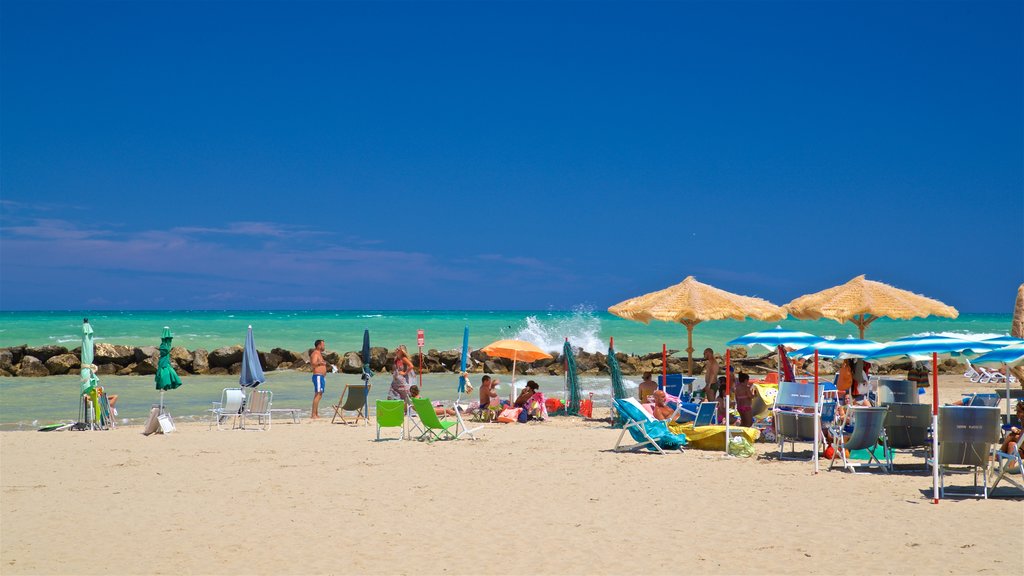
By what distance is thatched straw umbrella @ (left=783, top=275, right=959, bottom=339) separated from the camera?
14.5 m

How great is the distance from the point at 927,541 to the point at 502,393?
15383 millimetres

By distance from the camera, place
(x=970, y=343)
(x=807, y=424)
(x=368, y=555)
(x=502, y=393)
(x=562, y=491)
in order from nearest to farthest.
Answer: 1. (x=368, y=555)
2. (x=970, y=343)
3. (x=562, y=491)
4. (x=807, y=424)
5. (x=502, y=393)

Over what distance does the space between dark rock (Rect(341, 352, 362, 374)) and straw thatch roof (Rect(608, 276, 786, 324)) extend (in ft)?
48.6

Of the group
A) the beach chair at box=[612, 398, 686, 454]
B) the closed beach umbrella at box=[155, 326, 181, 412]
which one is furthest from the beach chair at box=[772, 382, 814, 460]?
the closed beach umbrella at box=[155, 326, 181, 412]

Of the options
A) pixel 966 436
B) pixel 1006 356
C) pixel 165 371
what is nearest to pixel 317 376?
pixel 165 371

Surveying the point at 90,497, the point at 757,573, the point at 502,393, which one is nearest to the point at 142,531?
the point at 90,497

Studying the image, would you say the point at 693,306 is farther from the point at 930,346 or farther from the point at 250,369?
the point at 250,369

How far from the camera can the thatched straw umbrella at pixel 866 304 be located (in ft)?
47.7

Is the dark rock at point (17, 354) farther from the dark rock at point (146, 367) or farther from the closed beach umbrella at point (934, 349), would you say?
the closed beach umbrella at point (934, 349)

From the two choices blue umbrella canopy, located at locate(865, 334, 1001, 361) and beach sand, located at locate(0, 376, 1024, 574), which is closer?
beach sand, located at locate(0, 376, 1024, 574)

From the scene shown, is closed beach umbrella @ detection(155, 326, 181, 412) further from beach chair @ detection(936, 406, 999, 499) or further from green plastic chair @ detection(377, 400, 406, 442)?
beach chair @ detection(936, 406, 999, 499)

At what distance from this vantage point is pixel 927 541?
635 centimetres

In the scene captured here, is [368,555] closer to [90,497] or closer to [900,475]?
[90,497]

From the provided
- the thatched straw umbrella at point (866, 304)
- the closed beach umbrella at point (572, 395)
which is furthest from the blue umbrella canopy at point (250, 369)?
the thatched straw umbrella at point (866, 304)
